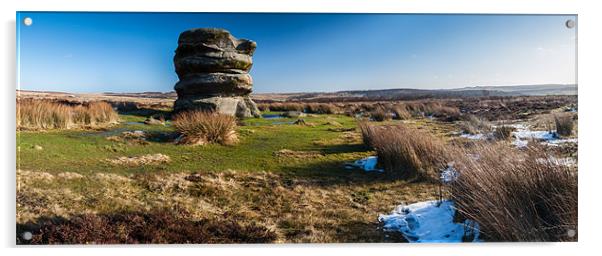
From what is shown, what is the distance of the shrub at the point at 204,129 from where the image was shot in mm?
3768

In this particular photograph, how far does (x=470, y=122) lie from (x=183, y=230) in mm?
3119

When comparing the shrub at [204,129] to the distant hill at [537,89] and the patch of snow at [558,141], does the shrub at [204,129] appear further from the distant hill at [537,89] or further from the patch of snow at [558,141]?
the patch of snow at [558,141]

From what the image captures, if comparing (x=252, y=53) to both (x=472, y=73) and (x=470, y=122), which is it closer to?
(x=472, y=73)

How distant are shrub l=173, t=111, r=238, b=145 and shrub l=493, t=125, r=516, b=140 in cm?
290

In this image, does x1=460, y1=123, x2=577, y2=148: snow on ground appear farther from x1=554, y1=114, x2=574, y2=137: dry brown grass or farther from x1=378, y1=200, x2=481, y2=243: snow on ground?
x1=378, y1=200, x2=481, y2=243: snow on ground

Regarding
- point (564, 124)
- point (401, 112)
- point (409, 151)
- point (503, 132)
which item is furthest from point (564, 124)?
point (401, 112)

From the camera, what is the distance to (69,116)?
3559mm

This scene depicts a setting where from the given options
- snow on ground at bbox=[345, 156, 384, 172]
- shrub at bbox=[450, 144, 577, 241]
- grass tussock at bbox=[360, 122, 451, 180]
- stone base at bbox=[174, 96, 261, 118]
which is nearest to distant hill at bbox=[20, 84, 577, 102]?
grass tussock at bbox=[360, 122, 451, 180]

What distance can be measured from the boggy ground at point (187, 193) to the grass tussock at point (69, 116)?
0.41 feet

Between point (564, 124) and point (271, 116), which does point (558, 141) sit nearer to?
point (564, 124)

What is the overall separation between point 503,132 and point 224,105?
13.0ft

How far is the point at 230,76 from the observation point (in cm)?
498

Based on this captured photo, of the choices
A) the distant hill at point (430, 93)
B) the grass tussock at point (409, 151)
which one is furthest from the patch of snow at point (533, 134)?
the grass tussock at point (409, 151)

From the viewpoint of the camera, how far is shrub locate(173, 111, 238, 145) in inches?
148
